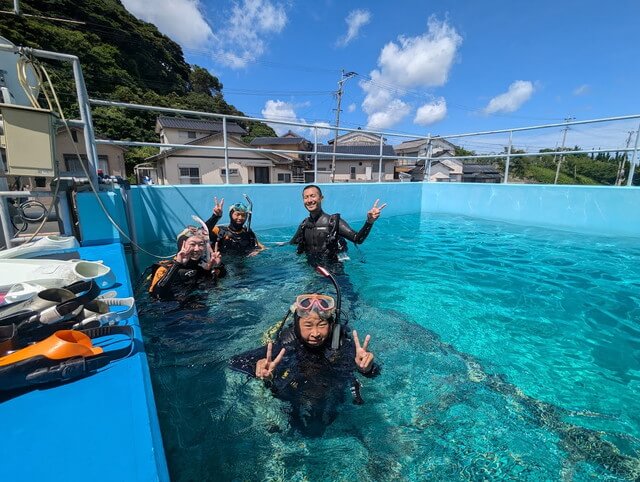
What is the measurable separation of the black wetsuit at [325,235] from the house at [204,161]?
2048 cm

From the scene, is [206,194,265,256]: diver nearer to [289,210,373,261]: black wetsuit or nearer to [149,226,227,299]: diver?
[289,210,373,261]: black wetsuit

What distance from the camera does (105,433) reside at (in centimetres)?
112

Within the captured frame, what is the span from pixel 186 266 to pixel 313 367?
6.74 feet

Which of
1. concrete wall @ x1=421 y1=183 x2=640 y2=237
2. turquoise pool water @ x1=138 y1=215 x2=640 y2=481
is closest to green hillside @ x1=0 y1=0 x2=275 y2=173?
concrete wall @ x1=421 y1=183 x2=640 y2=237

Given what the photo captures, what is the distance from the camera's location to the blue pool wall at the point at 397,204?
5.91 metres

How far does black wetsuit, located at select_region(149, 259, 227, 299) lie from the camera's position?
10.8 feet

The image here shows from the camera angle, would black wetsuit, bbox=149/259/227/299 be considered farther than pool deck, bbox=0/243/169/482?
Yes

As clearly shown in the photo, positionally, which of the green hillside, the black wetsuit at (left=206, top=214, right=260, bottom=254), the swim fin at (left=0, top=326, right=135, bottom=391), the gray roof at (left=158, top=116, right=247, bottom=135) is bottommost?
the black wetsuit at (left=206, top=214, right=260, bottom=254)

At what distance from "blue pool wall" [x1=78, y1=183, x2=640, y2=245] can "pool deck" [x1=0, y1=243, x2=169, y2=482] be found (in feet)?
8.22

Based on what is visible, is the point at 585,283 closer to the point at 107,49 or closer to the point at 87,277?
the point at 87,277

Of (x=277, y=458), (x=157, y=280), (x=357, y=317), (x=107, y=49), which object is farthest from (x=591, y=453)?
(x=107, y=49)

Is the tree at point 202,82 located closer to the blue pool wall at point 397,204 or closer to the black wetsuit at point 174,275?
the blue pool wall at point 397,204

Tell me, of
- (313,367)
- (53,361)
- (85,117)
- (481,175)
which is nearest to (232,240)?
(85,117)

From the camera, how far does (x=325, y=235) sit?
15.4 feet
